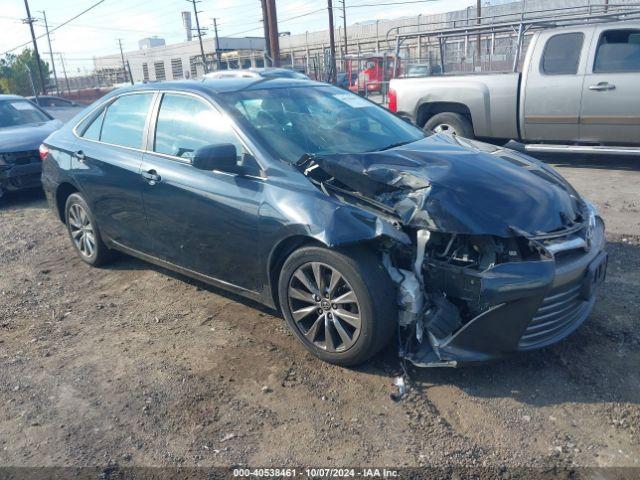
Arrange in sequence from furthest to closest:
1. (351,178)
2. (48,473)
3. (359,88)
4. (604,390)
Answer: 1. (359,88)
2. (351,178)
3. (604,390)
4. (48,473)

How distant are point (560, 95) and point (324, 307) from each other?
6.06m

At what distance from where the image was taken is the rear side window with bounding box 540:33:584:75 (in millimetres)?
7633

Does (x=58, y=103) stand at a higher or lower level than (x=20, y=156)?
higher

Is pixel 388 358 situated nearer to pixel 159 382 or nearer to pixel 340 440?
pixel 340 440

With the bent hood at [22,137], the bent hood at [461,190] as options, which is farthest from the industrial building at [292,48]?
the bent hood at [461,190]

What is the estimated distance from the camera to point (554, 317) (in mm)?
3035

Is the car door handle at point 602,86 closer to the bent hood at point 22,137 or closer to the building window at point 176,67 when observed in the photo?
the bent hood at point 22,137

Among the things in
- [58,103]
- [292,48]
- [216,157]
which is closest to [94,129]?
[216,157]

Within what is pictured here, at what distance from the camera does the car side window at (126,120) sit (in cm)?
447

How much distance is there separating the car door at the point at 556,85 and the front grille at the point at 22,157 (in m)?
7.31

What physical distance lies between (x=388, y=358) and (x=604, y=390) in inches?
47.3

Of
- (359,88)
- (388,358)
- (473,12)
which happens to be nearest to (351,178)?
(388,358)

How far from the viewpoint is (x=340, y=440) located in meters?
2.75

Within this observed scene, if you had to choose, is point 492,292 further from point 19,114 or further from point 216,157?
point 19,114
